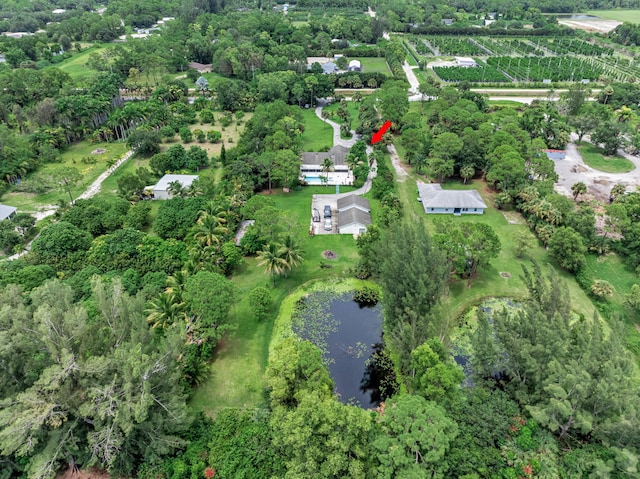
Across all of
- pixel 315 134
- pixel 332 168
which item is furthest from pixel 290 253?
pixel 315 134

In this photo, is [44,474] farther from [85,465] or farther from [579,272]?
[579,272]

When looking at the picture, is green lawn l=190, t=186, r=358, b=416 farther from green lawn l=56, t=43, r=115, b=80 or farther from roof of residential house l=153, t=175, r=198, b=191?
green lawn l=56, t=43, r=115, b=80

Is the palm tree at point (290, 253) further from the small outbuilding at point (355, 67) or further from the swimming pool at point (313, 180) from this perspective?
the small outbuilding at point (355, 67)

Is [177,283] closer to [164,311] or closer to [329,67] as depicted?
[164,311]

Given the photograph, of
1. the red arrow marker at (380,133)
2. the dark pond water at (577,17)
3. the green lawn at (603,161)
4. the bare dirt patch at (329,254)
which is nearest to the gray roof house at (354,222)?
the bare dirt patch at (329,254)

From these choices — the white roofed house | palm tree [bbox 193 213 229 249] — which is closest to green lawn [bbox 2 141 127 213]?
palm tree [bbox 193 213 229 249]
